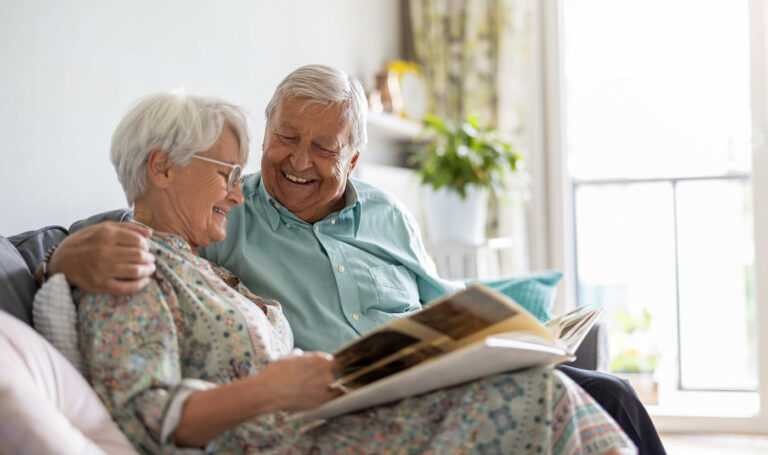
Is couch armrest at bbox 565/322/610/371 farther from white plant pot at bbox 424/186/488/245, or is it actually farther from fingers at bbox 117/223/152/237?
fingers at bbox 117/223/152/237

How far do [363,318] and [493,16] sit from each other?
248cm

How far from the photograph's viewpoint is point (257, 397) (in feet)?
3.62

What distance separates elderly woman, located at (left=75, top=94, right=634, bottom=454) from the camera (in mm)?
1107

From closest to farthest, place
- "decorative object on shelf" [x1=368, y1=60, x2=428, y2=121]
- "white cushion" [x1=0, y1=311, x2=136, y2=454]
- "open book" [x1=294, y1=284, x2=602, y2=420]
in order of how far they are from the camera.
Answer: "white cushion" [x1=0, y1=311, x2=136, y2=454]
"open book" [x1=294, y1=284, x2=602, y2=420]
"decorative object on shelf" [x1=368, y1=60, x2=428, y2=121]

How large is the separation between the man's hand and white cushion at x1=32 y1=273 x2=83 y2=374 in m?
0.02

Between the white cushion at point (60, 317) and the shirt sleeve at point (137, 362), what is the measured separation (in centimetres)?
1

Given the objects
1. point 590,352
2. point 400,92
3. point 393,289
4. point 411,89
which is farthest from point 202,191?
point 411,89

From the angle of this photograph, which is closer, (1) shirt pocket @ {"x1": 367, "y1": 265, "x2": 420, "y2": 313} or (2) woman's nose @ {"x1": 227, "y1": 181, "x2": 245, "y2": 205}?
(2) woman's nose @ {"x1": 227, "y1": 181, "x2": 245, "y2": 205}

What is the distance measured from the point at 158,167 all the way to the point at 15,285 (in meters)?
0.30

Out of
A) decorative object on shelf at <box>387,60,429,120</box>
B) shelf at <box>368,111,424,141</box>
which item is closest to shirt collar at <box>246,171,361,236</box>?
shelf at <box>368,111,424,141</box>

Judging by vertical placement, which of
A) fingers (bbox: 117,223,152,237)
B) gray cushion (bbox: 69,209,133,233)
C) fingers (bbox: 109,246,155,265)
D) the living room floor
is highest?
fingers (bbox: 117,223,152,237)

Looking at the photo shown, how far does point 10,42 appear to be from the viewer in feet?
5.25

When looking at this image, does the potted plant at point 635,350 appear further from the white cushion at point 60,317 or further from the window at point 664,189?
the white cushion at point 60,317

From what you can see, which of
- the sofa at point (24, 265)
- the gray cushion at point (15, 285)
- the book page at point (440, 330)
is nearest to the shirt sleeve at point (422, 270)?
the sofa at point (24, 265)
